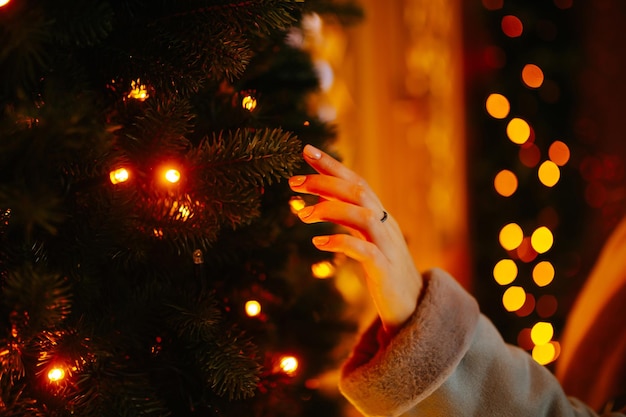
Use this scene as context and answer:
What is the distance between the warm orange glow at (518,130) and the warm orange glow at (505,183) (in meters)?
0.11

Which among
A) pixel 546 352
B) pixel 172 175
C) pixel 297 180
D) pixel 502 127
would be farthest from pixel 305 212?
pixel 502 127

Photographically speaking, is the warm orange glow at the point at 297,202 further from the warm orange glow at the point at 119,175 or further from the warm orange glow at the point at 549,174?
the warm orange glow at the point at 549,174

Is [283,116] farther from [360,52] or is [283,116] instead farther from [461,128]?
[461,128]

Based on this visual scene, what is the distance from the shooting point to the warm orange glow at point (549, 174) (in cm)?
175

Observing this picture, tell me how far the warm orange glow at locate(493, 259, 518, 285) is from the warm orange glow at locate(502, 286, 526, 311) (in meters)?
0.03

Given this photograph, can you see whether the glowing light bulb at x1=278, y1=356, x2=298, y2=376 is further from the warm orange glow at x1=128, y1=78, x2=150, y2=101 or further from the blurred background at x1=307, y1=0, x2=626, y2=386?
the blurred background at x1=307, y1=0, x2=626, y2=386

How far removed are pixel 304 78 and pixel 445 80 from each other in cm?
121

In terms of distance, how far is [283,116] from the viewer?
0.81 m

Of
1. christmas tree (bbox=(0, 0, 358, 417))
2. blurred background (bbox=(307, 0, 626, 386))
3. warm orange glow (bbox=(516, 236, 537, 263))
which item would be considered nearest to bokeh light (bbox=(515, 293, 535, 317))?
blurred background (bbox=(307, 0, 626, 386))

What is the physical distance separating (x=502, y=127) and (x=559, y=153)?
0.20 m

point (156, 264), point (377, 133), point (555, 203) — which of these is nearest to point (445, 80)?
point (377, 133)

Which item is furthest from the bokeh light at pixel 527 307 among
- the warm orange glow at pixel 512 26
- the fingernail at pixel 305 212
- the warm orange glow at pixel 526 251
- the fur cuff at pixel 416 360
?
the fingernail at pixel 305 212

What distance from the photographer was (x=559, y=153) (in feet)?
5.79

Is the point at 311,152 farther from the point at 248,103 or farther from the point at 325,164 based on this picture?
the point at 248,103
